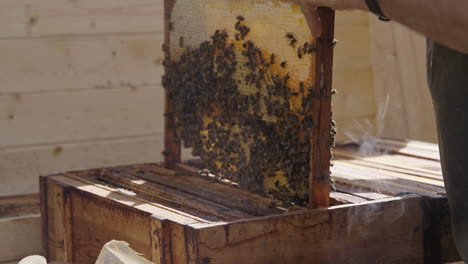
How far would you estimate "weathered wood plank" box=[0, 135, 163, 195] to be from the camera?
3225 mm

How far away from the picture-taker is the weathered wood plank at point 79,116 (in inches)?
126

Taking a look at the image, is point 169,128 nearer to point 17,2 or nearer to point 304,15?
point 304,15

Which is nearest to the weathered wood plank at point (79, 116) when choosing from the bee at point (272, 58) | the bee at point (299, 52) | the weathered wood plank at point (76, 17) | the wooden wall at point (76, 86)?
the wooden wall at point (76, 86)

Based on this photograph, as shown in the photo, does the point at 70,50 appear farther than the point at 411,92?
No

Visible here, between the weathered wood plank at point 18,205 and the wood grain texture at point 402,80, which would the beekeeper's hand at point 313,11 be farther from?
the wood grain texture at point 402,80

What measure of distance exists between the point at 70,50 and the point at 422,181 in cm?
179

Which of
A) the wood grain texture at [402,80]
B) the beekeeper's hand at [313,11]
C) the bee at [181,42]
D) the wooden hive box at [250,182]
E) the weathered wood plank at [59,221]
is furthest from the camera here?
the wood grain texture at [402,80]

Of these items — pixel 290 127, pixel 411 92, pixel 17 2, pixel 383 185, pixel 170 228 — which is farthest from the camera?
pixel 411 92

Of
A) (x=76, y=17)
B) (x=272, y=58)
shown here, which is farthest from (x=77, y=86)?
(x=272, y=58)

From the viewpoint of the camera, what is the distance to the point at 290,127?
6.16ft

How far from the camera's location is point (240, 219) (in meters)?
1.75

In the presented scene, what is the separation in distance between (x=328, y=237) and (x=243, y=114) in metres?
0.45

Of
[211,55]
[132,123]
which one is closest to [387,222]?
[211,55]

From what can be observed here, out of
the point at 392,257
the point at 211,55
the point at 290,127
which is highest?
the point at 211,55
